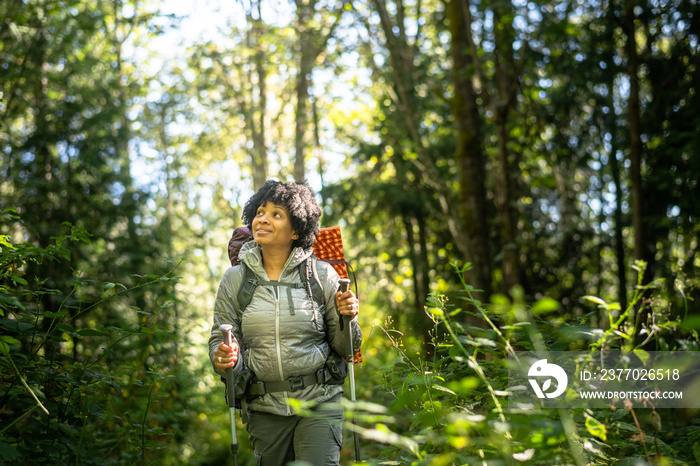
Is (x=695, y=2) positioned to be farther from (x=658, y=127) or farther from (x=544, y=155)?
(x=544, y=155)

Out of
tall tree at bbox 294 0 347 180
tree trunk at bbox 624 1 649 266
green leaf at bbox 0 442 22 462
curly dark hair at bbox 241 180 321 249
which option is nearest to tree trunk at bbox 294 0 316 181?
tall tree at bbox 294 0 347 180

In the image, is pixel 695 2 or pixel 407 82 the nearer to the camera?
pixel 695 2

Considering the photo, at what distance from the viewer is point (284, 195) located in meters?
3.23

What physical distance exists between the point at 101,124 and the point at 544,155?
27.2 ft

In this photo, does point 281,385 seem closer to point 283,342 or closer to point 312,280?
point 283,342

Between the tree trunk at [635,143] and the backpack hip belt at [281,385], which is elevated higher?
the tree trunk at [635,143]

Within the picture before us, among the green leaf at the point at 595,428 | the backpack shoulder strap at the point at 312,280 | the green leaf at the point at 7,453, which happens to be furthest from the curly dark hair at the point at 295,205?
the green leaf at the point at 595,428

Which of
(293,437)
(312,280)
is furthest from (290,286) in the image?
(293,437)

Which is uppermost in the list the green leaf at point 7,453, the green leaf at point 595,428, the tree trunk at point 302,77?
the tree trunk at point 302,77

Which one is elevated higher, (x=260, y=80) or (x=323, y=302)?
(x=260, y=80)

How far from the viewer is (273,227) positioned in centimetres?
313

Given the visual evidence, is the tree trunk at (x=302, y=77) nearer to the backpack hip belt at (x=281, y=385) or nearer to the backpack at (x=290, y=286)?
the backpack at (x=290, y=286)

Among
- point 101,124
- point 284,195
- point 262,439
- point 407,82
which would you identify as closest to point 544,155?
point 407,82

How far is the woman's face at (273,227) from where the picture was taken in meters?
3.10
